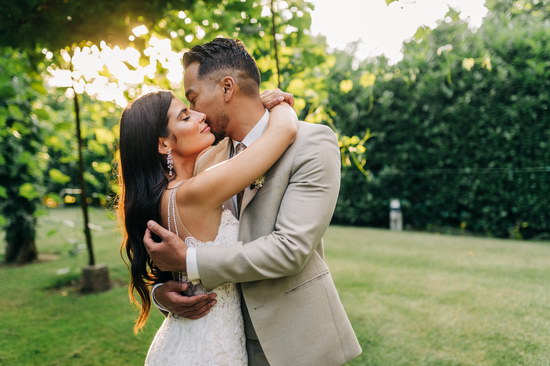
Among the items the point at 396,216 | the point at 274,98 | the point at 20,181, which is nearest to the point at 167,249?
the point at 274,98

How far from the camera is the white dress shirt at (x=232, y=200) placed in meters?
1.69

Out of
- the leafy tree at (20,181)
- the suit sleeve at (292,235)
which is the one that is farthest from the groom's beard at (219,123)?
the leafy tree at (20,181)

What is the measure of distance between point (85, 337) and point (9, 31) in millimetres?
2816

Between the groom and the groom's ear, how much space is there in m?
0.36

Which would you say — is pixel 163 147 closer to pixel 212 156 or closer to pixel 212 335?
pixel 212 156

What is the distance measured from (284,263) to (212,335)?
1.45 feet

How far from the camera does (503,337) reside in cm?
382

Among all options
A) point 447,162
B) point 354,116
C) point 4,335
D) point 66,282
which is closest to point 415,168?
point 447,162

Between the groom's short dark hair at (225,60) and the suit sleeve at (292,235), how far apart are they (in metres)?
0.51

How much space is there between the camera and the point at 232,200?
6.54 ft

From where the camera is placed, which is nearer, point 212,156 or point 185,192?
point 185,192

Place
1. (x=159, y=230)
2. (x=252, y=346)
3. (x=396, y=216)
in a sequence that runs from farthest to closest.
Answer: (x=396, y=216)
(x=252, y=346)
(x=159, y=230)

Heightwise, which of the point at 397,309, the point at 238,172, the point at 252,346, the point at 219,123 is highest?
the point at 219,123

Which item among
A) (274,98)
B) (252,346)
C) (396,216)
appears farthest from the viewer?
(396,216)
